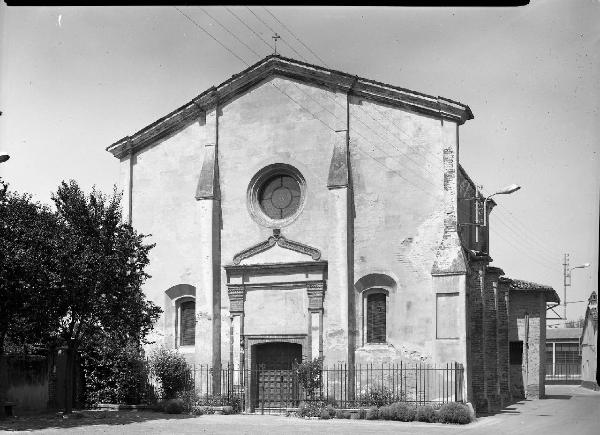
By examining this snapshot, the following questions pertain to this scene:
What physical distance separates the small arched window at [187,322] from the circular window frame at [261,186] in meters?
3.93

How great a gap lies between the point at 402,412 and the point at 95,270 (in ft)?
31.1

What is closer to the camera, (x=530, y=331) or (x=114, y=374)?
(x=114, y=374)

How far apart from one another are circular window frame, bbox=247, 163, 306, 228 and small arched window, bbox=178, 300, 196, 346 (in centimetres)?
393

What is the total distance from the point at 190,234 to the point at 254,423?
28.3 feet

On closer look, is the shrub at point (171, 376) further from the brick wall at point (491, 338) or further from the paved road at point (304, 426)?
the brick wall at point (491, 338)

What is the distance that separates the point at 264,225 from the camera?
27938 mm

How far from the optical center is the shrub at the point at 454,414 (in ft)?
73.6

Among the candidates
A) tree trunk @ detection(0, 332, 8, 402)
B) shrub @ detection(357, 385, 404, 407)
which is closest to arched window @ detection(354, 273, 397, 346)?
shrub @ detection(357, 385, 404, 407)

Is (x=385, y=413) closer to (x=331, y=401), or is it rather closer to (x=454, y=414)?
(x=454, y=414)

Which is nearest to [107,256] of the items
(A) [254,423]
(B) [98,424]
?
(B) [98,424]

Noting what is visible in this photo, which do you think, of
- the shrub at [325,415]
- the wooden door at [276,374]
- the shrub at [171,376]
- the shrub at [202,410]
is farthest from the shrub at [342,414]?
the shrub at [171,376]

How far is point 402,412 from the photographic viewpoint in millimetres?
22938

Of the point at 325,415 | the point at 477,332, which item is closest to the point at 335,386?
the point at 325,415

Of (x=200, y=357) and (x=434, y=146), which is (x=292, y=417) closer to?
(x=200, y=357)
